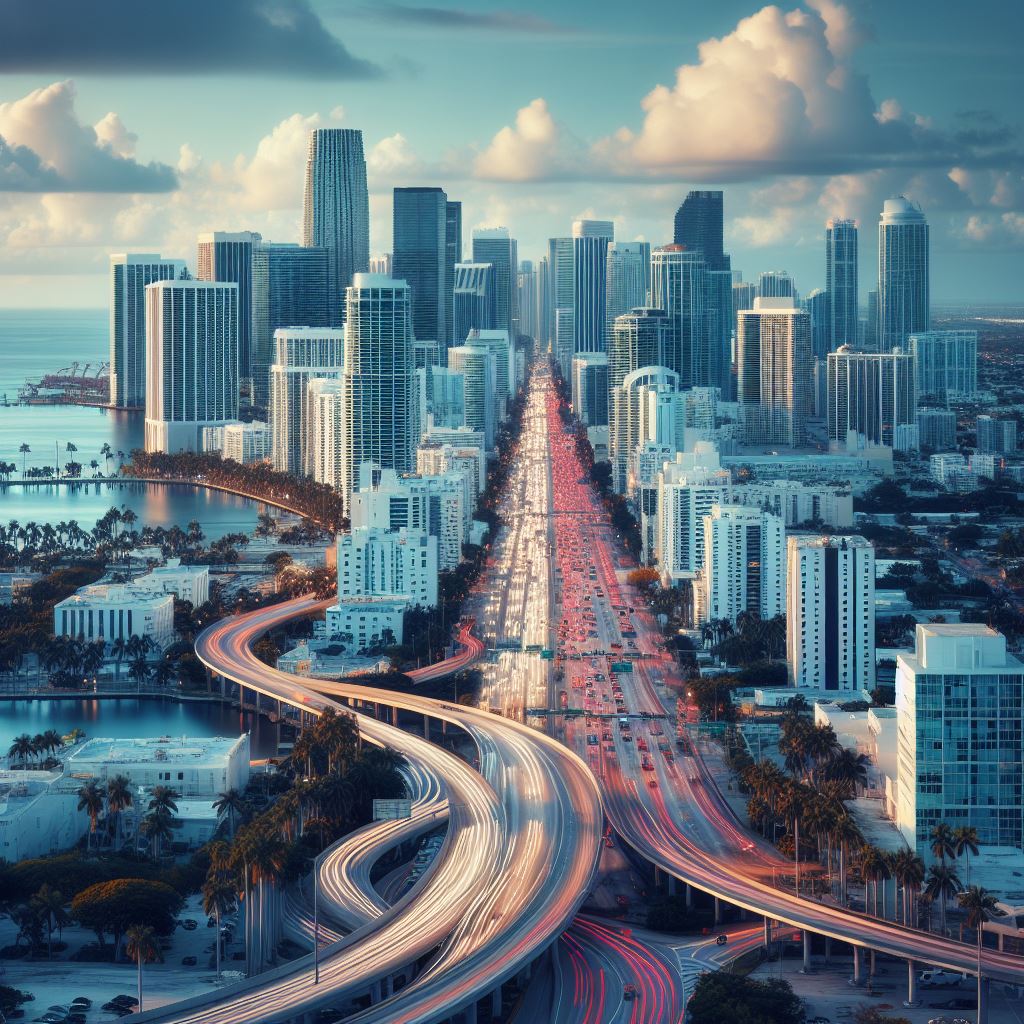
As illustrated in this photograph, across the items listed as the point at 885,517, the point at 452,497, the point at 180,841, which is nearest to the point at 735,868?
the point at 180,841

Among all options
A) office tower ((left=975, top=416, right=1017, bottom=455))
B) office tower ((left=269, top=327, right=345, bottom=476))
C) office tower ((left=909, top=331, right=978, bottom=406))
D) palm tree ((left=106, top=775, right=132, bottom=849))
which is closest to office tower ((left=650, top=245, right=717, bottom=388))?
office tower ((left=909, top=331, right=978, bottom=406))

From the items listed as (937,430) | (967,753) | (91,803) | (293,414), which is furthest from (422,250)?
(967,753)

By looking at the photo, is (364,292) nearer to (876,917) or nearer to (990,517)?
(990,517)

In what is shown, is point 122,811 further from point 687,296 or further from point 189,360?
point 687,296

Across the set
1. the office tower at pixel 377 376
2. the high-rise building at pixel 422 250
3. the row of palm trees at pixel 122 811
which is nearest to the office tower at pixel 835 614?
the row of palm trees at pixel 122 811

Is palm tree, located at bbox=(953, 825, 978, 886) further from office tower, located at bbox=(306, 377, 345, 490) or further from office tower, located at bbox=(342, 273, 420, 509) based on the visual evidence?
office tower, located at bbox=(306, 377, 345, 490)
